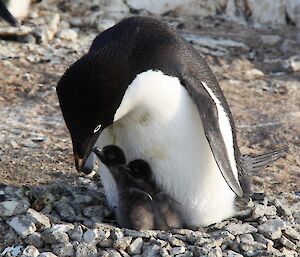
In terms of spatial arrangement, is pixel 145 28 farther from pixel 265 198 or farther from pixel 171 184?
pixel 265 198

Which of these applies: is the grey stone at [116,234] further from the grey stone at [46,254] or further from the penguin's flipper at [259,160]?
the penguin's flipper at [259,160]

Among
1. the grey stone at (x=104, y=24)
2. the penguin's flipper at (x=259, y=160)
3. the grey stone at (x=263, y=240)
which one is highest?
the grey stone at (x=263, y=240)

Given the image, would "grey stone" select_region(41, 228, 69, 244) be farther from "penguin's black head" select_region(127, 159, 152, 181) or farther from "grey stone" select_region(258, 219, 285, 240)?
"grey stone" select_region(258, 219, 285, 240)

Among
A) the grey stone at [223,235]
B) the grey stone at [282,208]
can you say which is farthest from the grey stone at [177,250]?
the grey stone at [282,208]

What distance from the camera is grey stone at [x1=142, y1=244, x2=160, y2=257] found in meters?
3.07

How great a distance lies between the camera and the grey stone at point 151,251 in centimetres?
307

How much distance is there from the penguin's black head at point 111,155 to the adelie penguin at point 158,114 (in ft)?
0.22

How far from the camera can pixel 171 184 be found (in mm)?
3414

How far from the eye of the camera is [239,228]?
3.41m

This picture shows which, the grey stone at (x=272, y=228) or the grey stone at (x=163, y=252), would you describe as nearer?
the grey stone at (x=163, y=252)

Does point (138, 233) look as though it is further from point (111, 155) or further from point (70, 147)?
point (70, 147)

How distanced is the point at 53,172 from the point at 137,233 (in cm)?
88

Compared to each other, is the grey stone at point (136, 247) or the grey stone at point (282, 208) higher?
the grey stone at point (136, 247)

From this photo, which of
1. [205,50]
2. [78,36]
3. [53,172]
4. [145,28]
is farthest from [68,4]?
[145,28]
